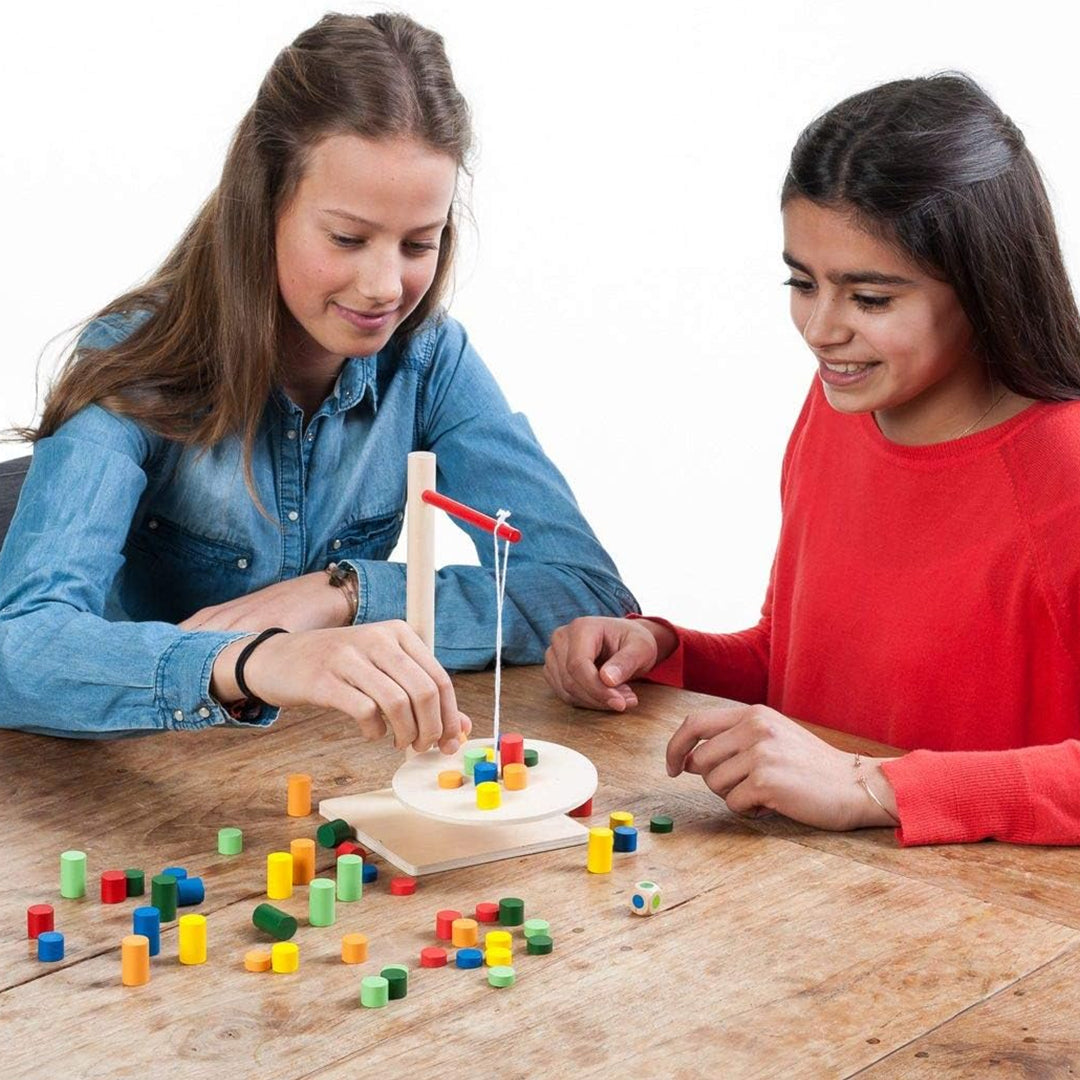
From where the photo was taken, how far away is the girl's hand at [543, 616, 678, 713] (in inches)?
64.9

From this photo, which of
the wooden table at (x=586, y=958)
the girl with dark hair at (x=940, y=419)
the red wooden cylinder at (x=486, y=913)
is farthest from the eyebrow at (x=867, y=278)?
the red wooden cylinder at (x=486, y=913)

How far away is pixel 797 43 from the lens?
429 centimetres

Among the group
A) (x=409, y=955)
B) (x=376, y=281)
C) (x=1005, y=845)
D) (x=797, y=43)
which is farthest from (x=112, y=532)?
(x=797, y=43)

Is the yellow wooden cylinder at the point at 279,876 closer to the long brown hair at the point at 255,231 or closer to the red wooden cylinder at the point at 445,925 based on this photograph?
the red wooden cylinder at the point at 445,925

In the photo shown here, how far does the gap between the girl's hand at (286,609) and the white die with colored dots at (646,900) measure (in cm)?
60

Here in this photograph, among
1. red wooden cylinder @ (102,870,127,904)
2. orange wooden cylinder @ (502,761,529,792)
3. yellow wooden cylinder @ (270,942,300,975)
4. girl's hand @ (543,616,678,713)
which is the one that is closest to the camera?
yellow wooden cylinder @ (270,942,300,975)

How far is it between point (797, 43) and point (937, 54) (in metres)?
0.40

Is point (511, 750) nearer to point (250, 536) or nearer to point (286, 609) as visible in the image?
point (286, 609)

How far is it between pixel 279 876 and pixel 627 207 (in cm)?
340

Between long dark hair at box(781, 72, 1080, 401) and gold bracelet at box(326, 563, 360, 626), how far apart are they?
618mm

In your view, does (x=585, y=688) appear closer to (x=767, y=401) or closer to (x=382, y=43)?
(x=382, y=43)

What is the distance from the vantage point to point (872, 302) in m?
1.60

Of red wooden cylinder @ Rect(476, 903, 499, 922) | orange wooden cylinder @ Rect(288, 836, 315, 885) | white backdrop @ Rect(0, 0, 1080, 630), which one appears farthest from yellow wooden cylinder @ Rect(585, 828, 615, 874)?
white backdrop @ Rect(0, 0, 1080, 630)

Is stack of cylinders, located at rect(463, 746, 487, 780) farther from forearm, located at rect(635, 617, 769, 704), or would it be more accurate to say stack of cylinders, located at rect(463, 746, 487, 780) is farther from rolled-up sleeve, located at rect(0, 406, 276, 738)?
forearm, located at rect(635, 617, 769, 704)
